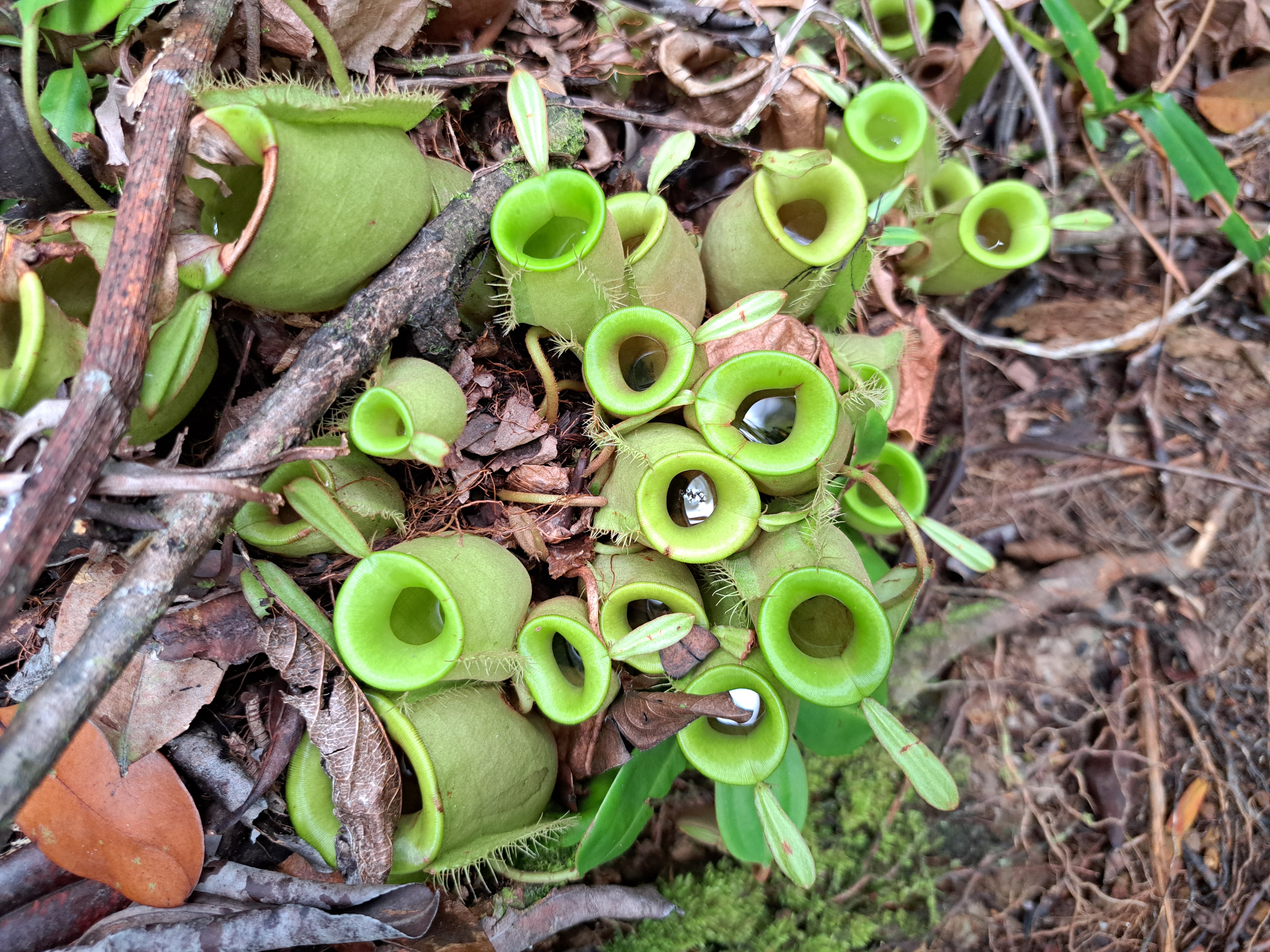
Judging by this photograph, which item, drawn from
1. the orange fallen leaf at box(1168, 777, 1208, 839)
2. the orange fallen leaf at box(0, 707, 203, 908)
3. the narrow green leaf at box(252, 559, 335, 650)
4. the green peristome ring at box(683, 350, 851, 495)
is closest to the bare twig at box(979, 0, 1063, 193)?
the green peristome ring at box(683, 350, 851, 495)

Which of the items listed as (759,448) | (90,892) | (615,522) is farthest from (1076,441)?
(90,892)

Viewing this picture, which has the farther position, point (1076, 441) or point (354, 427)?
point (1076, 441)

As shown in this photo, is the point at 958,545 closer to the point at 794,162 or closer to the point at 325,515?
the point at 794,162

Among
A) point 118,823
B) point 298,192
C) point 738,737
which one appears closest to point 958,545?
point 738,737

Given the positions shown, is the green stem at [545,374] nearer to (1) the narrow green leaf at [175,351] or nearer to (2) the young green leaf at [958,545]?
(1) the narrow green leaf at [175,351]

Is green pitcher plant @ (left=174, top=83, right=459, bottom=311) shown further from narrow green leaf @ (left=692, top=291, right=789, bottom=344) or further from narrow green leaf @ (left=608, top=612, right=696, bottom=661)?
narrow green leaf @ (left=608, top=612, right=696, bottom=661)

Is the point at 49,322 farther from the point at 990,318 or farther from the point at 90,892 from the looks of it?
the point at 990,318

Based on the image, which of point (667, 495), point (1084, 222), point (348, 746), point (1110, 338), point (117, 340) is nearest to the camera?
point (117, 340)
